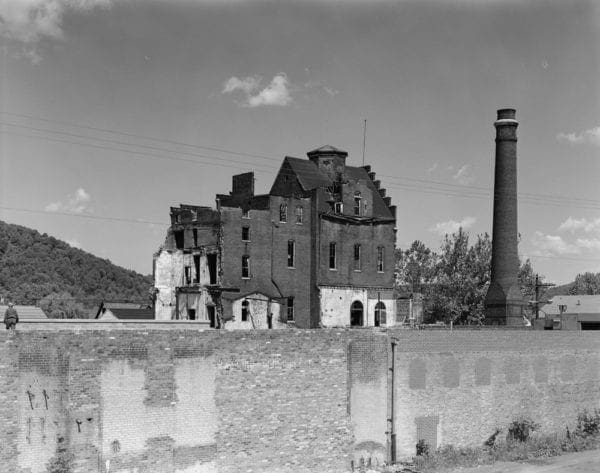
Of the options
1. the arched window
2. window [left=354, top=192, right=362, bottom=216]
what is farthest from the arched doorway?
window [left=354, top=192, right=362, bottom=216]

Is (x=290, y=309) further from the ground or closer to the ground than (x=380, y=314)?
further from the ground

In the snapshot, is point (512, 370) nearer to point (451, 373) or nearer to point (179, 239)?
point (451, 373)

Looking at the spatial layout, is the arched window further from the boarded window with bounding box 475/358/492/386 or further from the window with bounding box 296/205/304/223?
the boarded window with bounding box 475/358/492/386

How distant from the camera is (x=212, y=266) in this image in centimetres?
3962

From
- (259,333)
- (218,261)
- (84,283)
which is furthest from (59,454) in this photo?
(84,283)

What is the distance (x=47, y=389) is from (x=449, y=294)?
4961cm

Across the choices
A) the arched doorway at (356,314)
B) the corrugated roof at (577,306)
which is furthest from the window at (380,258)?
the corrugated roof at (577,306)

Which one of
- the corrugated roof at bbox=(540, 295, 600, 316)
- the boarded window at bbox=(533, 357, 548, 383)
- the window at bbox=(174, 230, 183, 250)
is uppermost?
the window at bbox=(174, 230, 183, 250)

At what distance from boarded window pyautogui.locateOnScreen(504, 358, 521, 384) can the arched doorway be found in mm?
15300

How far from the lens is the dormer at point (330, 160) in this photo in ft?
149

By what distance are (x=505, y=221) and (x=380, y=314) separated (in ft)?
30.3

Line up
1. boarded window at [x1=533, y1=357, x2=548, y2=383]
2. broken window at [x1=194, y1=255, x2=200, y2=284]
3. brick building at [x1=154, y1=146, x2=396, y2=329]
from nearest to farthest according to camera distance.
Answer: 1. boarded window at [x1=533, y1=357, x2=548, y2=383]
2. brick building at [x1=154, y1=146, x2=396, y2=329]
3. broken window at [x1=194, y1=255, x2=200, y2=284]

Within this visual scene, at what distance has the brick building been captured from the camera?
39.3 meters

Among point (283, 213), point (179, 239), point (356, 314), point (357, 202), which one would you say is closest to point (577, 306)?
point (356, 314)
